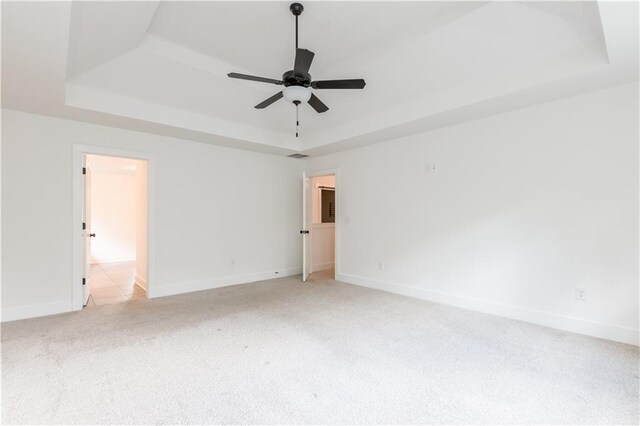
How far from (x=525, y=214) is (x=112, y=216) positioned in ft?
30.9

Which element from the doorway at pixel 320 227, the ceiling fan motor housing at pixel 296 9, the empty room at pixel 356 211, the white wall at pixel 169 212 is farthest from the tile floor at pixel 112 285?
the ceiling fan motor housing at pixel 296 9

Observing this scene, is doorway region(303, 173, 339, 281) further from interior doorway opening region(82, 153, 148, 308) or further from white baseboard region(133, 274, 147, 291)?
interior doorway opening region(82, 153, 148, 308)

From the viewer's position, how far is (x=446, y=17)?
103 inches

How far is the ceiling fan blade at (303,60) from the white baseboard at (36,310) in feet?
12.9

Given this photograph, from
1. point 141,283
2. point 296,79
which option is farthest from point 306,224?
point 296,79

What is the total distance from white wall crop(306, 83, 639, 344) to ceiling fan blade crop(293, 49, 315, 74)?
8.12 feet

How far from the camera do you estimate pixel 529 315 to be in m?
3.37

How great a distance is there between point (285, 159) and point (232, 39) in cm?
317

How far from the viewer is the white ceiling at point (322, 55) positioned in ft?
7.58

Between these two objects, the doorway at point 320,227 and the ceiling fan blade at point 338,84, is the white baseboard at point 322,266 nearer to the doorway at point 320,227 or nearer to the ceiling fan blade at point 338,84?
the doorway at point 320,227

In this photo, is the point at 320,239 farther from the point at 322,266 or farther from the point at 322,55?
the point at 322,55

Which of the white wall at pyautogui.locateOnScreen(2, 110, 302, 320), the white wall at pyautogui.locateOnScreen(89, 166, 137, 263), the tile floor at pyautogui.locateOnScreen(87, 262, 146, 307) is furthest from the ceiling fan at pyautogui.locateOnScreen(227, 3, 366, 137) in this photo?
the white wall at pyautogui.locateOnScreen(89, 166, 137, 263)

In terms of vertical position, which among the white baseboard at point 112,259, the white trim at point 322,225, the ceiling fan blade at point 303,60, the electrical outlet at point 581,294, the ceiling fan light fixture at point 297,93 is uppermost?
the ceiling fan blade at point 303,60

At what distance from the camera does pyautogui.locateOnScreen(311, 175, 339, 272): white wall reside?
21.5ft
